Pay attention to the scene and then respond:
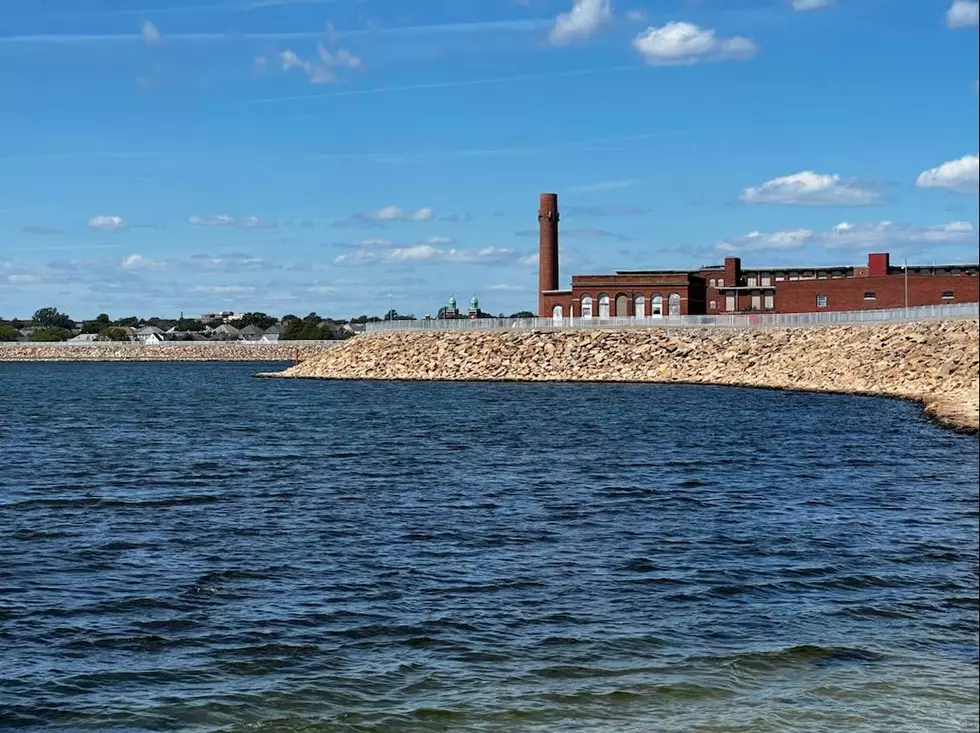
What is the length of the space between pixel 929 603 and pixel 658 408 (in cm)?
4364

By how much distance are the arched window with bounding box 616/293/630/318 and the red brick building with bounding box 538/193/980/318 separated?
0.33ft

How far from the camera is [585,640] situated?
46.7 feet

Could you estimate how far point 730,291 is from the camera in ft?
424

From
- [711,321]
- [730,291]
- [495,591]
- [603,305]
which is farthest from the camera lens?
[730,291]

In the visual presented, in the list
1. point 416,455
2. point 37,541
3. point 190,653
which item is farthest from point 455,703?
point 416,455

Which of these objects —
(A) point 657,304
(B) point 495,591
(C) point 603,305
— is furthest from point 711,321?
(B) point 495,591

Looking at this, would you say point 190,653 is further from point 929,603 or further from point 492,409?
point 492,409

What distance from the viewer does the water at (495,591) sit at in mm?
12000

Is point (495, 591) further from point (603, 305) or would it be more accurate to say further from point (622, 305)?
point (622, 305)

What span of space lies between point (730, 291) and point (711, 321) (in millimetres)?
28440

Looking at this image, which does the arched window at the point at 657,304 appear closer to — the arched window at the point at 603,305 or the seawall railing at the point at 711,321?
the arched window at the point at 603,305

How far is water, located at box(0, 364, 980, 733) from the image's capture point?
12.0 metres

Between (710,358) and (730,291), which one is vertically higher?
(730,291)

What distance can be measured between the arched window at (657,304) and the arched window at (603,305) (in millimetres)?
4393
